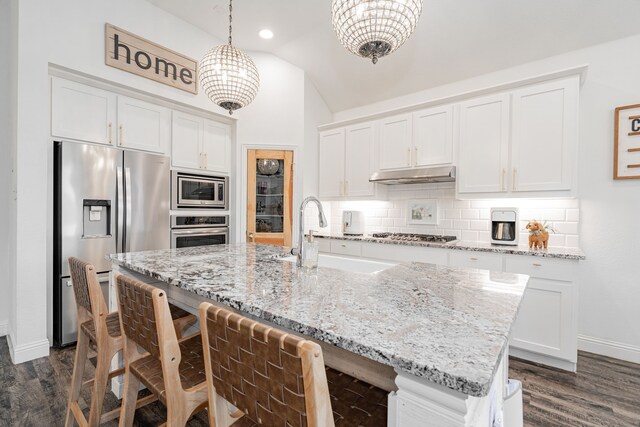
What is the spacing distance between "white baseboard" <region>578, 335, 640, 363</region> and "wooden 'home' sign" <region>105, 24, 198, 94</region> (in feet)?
15.1

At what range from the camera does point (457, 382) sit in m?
0.56

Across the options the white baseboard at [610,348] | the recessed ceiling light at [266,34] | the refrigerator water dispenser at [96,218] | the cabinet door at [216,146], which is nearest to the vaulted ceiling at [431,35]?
the recessed ceiling light at [266,34]

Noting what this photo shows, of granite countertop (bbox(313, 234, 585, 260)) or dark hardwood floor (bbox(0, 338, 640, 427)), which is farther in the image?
Result: granite countertop (bbox(313, 234, 585, 260))

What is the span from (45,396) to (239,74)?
2.43 metres

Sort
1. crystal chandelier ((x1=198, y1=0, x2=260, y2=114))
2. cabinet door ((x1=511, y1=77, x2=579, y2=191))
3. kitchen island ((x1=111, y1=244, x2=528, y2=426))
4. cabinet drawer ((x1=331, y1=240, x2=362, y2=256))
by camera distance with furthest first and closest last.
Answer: cabinet drawer ((x1=331, y1=240, x2=362, y2=256)) < cabinet door ((x1=511, y1=77, x2=579, y2=191)) < crystal chandelier ((x1=198, y1=0, x2=260, y2=114)) < kitchen island ((x1=111, y1=244, x2=528, y2=426))

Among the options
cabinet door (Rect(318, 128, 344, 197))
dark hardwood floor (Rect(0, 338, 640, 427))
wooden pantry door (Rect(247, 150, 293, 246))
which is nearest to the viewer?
dark hardwood floor (Rect(0, 338, 640, 427))

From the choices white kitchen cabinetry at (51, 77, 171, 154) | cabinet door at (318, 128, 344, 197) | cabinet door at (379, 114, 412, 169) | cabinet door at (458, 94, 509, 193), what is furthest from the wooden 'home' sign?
cabinet door at (458, 94, 509, 193)

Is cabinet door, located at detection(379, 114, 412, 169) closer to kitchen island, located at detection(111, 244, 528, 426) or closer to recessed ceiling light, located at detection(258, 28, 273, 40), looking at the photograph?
recessed ceiling light, located at detection(258, 28, 273, 40)

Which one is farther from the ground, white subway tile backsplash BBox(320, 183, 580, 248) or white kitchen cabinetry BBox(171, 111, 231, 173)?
white kitchen cabinetry BBox(171, 111, 231, 173)

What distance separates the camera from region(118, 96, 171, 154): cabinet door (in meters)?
3.02

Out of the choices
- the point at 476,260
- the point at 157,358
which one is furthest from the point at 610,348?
the point at 157,358

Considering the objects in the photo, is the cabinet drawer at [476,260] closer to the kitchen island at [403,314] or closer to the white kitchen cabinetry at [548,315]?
the white kitchen cabinetry at [548,315]

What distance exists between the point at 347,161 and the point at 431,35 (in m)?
1.63

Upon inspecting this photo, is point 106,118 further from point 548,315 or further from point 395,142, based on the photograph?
point 548,315
